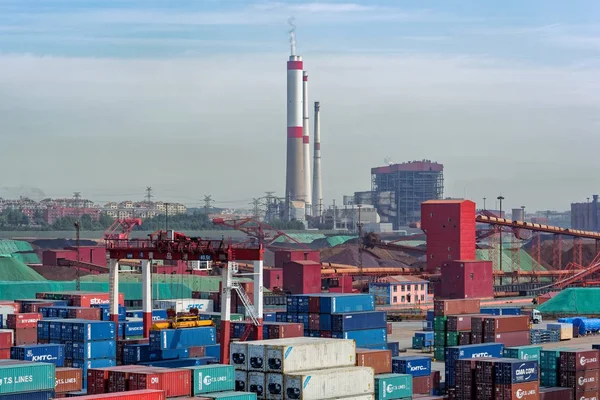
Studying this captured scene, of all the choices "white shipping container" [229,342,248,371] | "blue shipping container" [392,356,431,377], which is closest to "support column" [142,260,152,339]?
"blue shipping container" [392,356,431,377]

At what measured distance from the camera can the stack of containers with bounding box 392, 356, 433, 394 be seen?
1905 inches

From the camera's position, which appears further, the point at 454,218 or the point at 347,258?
the point at 347,258

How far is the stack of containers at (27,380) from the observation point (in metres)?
34.1

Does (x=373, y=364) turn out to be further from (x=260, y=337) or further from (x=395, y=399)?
(x=260, y=337)

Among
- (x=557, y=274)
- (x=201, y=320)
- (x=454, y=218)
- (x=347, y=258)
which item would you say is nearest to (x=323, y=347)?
(x=201, y=320)

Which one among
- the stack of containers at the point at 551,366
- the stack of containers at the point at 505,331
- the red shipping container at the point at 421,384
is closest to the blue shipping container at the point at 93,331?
the red shipping container at the point at 421,384

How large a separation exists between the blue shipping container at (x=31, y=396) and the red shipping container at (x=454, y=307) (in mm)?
34767

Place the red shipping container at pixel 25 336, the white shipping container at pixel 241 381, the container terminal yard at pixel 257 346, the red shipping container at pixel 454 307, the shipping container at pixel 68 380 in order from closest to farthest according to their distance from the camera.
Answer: the container terminal yard at pixel 257 346 → the white shipping container at pixel 241 381 → the shipping container at pixel 68 380 → the red shipping container at pixel 25 336 → the red shipping container at pixel 454 307

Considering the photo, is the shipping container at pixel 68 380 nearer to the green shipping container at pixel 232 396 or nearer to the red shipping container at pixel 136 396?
the green shipping container at pixel 232 396

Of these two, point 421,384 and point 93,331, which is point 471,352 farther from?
point 93,331

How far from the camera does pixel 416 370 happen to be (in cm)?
4888

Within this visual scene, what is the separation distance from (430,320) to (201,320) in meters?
29.1

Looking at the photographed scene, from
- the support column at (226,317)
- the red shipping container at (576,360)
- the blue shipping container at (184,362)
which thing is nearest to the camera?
the blue shipping container at (184,362)

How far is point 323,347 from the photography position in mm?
40062
